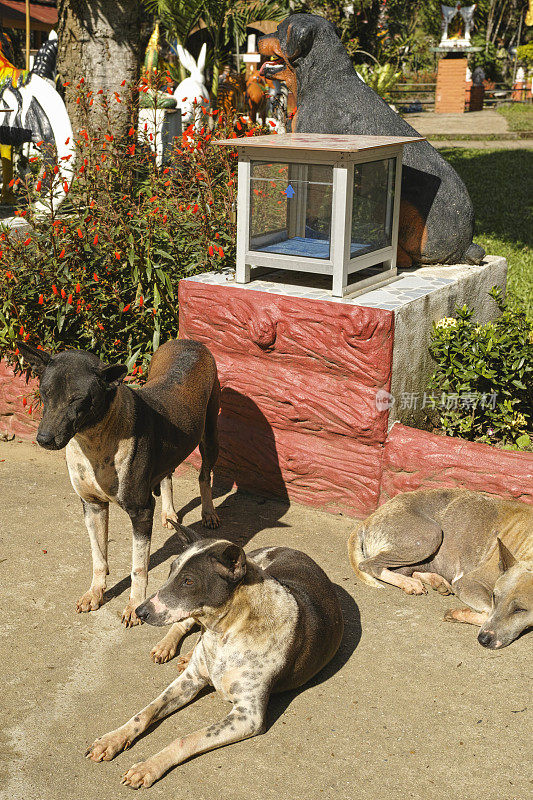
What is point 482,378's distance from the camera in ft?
18.8

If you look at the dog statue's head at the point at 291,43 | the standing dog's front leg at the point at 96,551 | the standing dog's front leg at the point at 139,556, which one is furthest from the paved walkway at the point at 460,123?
the standing dog's front leg at the point at 139,556

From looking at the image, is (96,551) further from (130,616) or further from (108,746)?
(108,746)

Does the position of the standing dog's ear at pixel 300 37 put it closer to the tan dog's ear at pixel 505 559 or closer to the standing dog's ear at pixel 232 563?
A: the tan dog's ear at pixel 505 559

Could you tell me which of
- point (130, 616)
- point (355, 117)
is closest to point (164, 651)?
point (130, 616)

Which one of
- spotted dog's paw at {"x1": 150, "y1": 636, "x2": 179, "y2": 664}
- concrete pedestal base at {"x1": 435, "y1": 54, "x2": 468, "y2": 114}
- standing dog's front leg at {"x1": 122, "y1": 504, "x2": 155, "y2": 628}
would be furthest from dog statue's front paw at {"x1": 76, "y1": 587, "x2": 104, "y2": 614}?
concrete pedestal base at {"x1": 435, "y1": 54, "x2": 468, "y2": 114}

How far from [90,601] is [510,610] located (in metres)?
2.20

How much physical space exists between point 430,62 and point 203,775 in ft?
164

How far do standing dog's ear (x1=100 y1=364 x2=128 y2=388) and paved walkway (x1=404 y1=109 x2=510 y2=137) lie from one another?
73.2 ft

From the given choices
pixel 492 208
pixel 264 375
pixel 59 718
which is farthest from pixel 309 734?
pixel 492 208

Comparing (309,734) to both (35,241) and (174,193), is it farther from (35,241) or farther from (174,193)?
(174,193)

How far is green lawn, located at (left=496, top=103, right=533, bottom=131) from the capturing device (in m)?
25.5

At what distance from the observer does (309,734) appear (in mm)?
3623

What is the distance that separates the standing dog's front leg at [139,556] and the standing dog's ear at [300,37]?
3713 mm

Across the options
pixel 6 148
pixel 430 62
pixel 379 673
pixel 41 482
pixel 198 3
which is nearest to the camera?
pixel 379 673
